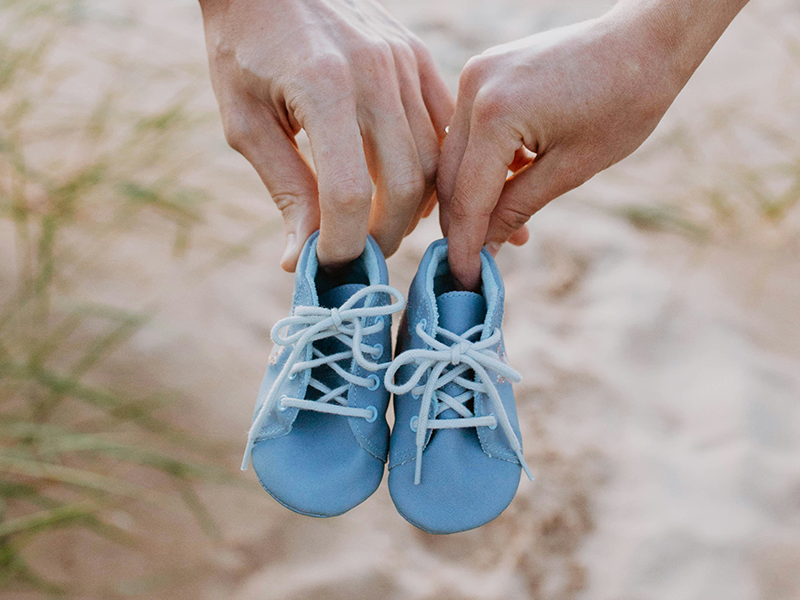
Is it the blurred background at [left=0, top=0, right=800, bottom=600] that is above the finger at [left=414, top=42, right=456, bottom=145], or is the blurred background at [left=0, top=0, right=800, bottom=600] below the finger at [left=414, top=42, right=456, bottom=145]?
below

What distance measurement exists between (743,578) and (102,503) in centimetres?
150

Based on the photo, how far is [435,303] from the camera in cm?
119

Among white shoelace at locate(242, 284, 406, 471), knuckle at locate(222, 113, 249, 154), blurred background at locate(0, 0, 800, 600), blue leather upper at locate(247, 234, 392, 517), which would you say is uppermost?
knuckle at locate(222, 113, 249, 154)

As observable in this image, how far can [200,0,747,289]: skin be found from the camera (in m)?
1.11

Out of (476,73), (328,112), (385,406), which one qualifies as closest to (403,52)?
(476,73)

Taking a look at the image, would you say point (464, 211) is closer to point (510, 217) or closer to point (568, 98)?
point (510, 217)

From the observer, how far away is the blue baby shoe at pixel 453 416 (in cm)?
107

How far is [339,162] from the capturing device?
43.1 inches

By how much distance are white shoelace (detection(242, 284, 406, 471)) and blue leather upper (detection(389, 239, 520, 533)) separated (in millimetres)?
70

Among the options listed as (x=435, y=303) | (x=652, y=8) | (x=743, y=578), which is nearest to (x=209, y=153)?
(x=435, y=303)

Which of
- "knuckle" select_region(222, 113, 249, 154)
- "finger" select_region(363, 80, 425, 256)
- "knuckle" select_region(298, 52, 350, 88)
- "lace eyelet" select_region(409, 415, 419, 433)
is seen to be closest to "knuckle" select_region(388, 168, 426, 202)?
"finger" select_region(363, 80, 425, 256)

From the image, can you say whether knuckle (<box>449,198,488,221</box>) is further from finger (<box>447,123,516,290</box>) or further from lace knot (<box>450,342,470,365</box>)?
lace knot (<box>450,342,470,365</box>)

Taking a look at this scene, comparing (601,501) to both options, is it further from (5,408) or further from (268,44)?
(5,408)

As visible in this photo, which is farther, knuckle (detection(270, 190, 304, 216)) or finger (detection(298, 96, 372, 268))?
knuckle (detection(270, 190, 304, 216))
